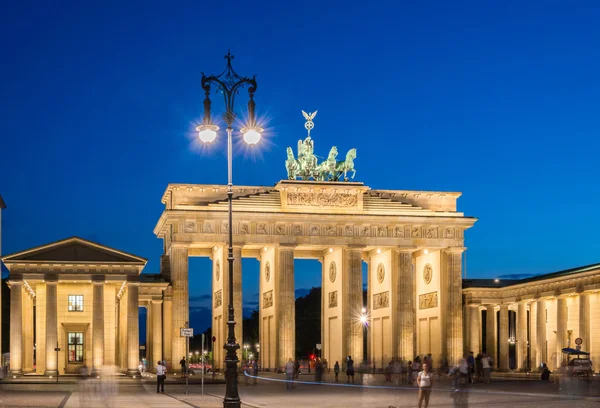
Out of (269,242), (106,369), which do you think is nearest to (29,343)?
(269,242)

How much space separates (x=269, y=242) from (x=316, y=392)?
103ft

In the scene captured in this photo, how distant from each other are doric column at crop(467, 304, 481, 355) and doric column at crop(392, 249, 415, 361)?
5.97m

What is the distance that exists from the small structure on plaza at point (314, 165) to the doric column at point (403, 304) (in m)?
8.73

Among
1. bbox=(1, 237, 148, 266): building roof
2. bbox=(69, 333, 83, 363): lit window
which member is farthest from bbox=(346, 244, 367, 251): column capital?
bbox=(69, 333, 83, 363): lit window

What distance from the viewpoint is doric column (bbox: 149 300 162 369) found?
7862 centimetres

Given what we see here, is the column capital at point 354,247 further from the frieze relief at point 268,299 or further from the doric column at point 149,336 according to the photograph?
the doric column at point 149,336

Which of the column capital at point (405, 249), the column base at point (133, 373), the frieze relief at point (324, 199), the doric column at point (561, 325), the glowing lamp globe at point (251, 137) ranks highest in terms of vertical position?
the frieze relief at point (324, 199)

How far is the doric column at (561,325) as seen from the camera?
72.2 metres

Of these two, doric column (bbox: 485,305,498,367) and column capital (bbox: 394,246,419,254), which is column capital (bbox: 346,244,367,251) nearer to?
column capital (bbox: 394,246,419,254)

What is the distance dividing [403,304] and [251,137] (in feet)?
173

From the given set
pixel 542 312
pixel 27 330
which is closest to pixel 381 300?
pixel 542 312

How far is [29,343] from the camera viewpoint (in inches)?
2586

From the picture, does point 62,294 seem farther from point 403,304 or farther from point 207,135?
point 207,135

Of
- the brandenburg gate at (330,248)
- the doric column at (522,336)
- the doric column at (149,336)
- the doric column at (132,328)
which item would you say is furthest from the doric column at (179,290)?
the doric column at (522,336)
